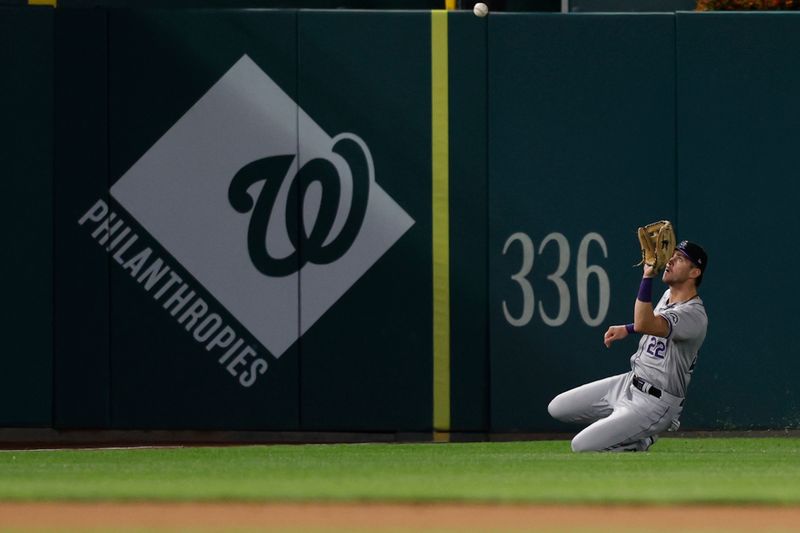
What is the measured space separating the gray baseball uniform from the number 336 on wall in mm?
1940

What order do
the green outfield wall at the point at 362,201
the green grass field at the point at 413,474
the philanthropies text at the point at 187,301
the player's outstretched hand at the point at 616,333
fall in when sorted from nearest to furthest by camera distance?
the green grass field at the point at 413,474 < the player's outstretched hand at the point at 616,333 < the green outfield wall at the point at 362,201 < the philanthropies text at the point at 187,301

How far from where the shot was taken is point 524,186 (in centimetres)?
1186

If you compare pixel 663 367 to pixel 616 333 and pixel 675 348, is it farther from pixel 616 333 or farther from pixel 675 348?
pixel 616 333

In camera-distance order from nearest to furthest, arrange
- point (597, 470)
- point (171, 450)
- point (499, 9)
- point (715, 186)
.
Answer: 1. point (597, 470)
2. point (171, 450)
3. point (715, 186)
4. point (499, 9)

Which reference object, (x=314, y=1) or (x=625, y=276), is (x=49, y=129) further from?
(x=625, y=276)

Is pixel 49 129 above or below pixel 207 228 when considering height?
above

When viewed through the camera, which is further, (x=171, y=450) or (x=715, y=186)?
(x=715, y=186)

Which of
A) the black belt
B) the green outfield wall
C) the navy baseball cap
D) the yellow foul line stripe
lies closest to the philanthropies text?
the green outfield wall

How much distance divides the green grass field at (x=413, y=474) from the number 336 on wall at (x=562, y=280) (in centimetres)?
119

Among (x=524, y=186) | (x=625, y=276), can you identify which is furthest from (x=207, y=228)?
(x=625, y=276)

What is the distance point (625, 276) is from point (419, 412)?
1.78 m

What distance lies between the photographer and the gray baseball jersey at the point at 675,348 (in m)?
9.59

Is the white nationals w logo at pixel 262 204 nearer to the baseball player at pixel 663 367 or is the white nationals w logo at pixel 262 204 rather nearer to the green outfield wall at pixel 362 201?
the green outfield wall at pixel 362 201

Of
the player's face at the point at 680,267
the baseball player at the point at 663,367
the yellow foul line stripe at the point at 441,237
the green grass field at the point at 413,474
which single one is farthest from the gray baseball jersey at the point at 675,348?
the yellow foul line stripe at the point at 441,237
